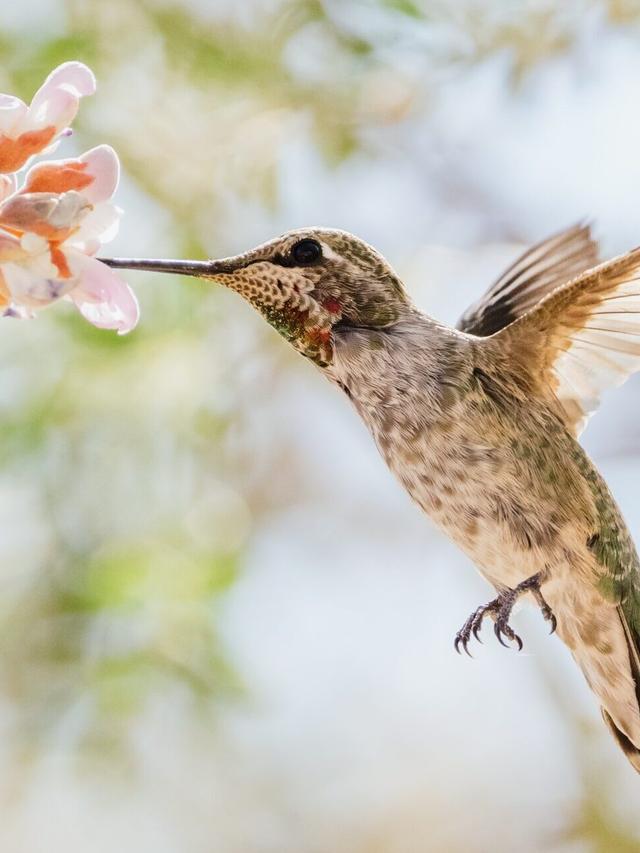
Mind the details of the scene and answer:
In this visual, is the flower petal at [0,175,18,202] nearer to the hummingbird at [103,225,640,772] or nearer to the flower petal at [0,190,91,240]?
the flower petal at [0,190,91,240]

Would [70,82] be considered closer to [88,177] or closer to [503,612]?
[88,177]

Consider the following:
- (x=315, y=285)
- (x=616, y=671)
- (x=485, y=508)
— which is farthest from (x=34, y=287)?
(x=616, y=671)

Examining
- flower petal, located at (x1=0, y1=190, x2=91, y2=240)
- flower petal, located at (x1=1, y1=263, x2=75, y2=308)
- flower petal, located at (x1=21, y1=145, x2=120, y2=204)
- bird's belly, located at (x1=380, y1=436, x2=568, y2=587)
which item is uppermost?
flower petal, located at (x1=21, y1=145, x2=120, y2=204)

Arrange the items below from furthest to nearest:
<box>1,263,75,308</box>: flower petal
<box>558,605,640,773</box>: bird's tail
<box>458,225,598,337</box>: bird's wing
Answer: <box>458,225,598,337</box>: bird's wing, <box>558,605,640,773</box>: bird's tail, <box>1,263,75,308</box>: flower petal

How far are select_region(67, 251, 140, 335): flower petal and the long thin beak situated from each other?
1 cm

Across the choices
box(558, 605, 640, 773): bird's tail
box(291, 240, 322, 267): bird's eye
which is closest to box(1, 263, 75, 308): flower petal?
box(291, 240, 322, 267): bird's eye

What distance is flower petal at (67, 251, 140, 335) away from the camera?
0.79 m

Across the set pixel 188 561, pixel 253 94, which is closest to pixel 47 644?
pixel 188 561

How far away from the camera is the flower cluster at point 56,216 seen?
782 mm

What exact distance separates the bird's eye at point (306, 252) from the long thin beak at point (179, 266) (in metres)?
0.07

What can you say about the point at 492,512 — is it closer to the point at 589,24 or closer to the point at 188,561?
the point at 188,561

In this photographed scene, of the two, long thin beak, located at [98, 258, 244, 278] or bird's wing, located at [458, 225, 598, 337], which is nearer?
long thin beak, located at [98, 258, 244, 278]

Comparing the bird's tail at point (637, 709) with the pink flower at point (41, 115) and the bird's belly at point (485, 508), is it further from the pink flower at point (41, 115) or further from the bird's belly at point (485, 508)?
the pink flower at point (41, 115)

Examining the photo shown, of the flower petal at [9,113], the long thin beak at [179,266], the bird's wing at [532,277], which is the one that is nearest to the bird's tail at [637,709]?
the bird's wing at [532,277]
